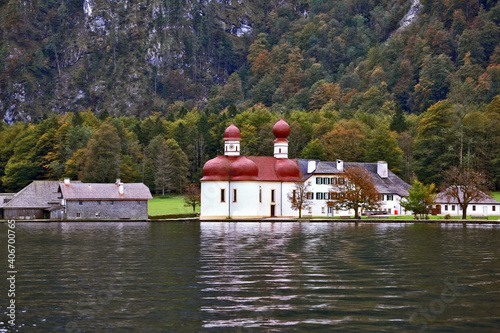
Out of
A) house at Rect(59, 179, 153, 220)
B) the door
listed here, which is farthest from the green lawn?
the door

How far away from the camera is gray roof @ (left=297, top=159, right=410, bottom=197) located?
10988 cm

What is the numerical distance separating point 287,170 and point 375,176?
14143mm

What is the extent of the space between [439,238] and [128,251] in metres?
26.6

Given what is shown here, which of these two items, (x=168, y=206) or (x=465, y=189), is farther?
(x=168, y=206)

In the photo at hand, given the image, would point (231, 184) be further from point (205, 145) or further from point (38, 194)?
point (205, 145)

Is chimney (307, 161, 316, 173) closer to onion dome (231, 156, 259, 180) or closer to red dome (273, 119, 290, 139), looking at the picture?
red dome (273, 119, 290, 139)

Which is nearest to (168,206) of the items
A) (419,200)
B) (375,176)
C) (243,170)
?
(243,170)

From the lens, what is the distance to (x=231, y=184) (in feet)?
347

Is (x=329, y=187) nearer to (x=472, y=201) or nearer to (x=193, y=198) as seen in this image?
(x=472, y=201)

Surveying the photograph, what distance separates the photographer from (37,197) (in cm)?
11256

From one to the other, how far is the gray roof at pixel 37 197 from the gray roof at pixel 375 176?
125 feet

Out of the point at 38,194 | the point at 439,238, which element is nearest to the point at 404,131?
the point at 38,194

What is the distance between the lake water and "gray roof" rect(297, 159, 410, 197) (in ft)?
183

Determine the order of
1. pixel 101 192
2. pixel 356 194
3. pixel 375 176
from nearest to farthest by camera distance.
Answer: pixel 356 194, pixel 101 192, pixel 375 176
